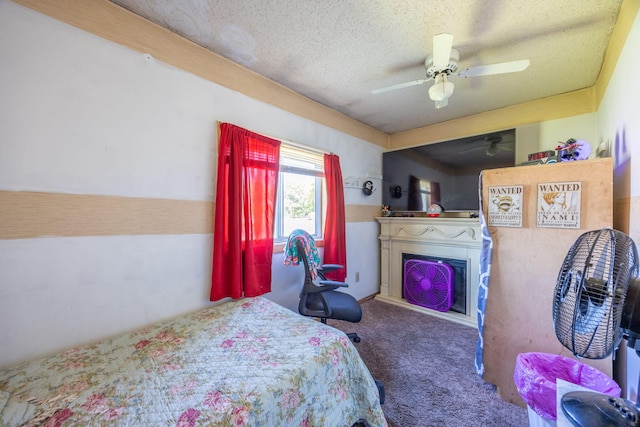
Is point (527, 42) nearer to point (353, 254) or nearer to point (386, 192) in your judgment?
point (386, 192)

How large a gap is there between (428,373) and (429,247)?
1517 millimetres

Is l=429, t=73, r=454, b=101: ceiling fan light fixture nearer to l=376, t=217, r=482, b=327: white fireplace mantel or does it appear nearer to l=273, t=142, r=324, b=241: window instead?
l=273, t=142, r=324, b=241: window

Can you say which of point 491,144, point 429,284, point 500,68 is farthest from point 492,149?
point 429,284

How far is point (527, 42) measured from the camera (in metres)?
1.66

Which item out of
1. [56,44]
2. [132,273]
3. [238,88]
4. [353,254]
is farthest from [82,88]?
[353,254]

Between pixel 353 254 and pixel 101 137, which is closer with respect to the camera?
pixel 101 137

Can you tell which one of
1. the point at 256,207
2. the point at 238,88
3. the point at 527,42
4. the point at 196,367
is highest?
the point at 527,42

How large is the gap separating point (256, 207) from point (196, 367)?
4.01ft

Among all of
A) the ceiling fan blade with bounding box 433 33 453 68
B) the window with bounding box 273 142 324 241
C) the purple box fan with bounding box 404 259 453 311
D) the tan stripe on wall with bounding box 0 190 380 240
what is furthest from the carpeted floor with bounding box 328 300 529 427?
the ceiling fan blade with bounding box 433 33 453 68

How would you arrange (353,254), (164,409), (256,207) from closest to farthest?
(164,409)
(256,207)
(353,254)

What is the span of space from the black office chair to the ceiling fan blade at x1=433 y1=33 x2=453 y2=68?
5.36ft

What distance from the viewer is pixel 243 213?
1952 mm

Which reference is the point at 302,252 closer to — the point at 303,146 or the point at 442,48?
the point at 303,146

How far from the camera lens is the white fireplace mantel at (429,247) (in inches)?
103
